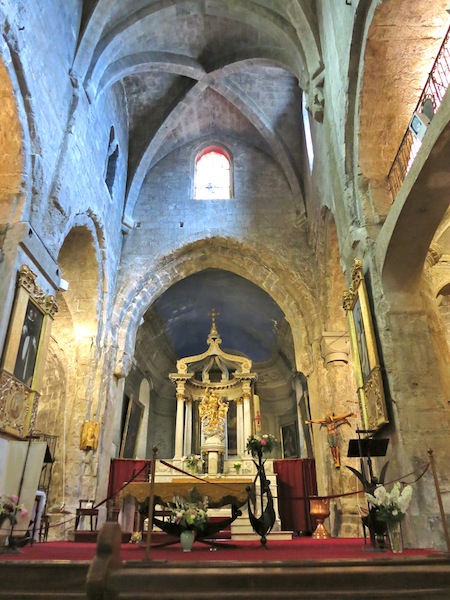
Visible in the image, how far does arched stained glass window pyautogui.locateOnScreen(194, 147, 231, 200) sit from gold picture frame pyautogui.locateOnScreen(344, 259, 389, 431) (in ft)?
29.1

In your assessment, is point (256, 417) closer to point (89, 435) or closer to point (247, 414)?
point (247, 414)

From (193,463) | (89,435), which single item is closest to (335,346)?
(193,463)

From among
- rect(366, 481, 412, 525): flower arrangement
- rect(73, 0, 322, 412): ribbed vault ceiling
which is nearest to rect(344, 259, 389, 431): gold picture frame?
rect(366, 481, 412, 525): flower arrangement

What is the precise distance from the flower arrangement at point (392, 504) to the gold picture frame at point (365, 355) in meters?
1.23

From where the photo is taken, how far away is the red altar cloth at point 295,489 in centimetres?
1276

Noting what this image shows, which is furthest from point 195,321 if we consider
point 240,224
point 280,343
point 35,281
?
point 35,281

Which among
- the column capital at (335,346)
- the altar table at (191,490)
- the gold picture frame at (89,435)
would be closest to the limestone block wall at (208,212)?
the column capital at (335,346)

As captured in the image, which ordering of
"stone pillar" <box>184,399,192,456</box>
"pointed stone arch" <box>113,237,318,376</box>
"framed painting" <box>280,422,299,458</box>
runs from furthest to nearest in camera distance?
"framed painting" <box>280,422,299,458</box>
"stone pillar" <box>184,399,192,456</box>
"pointed stone arch" <box>113,237,318,376</box>

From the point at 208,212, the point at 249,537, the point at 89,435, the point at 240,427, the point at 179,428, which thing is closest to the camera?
the point at 249,537

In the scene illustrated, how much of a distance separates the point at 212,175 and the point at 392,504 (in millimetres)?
13369

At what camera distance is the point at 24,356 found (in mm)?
7531

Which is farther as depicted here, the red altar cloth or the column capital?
the red altar cloth

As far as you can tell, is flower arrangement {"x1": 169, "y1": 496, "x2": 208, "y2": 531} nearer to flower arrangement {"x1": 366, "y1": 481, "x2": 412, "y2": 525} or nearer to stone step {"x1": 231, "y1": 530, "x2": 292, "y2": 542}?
flower arrangement {"x1": 366, "y1": 481, "x2": 412, "y2": 525}

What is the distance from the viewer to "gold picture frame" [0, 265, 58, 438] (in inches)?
273
